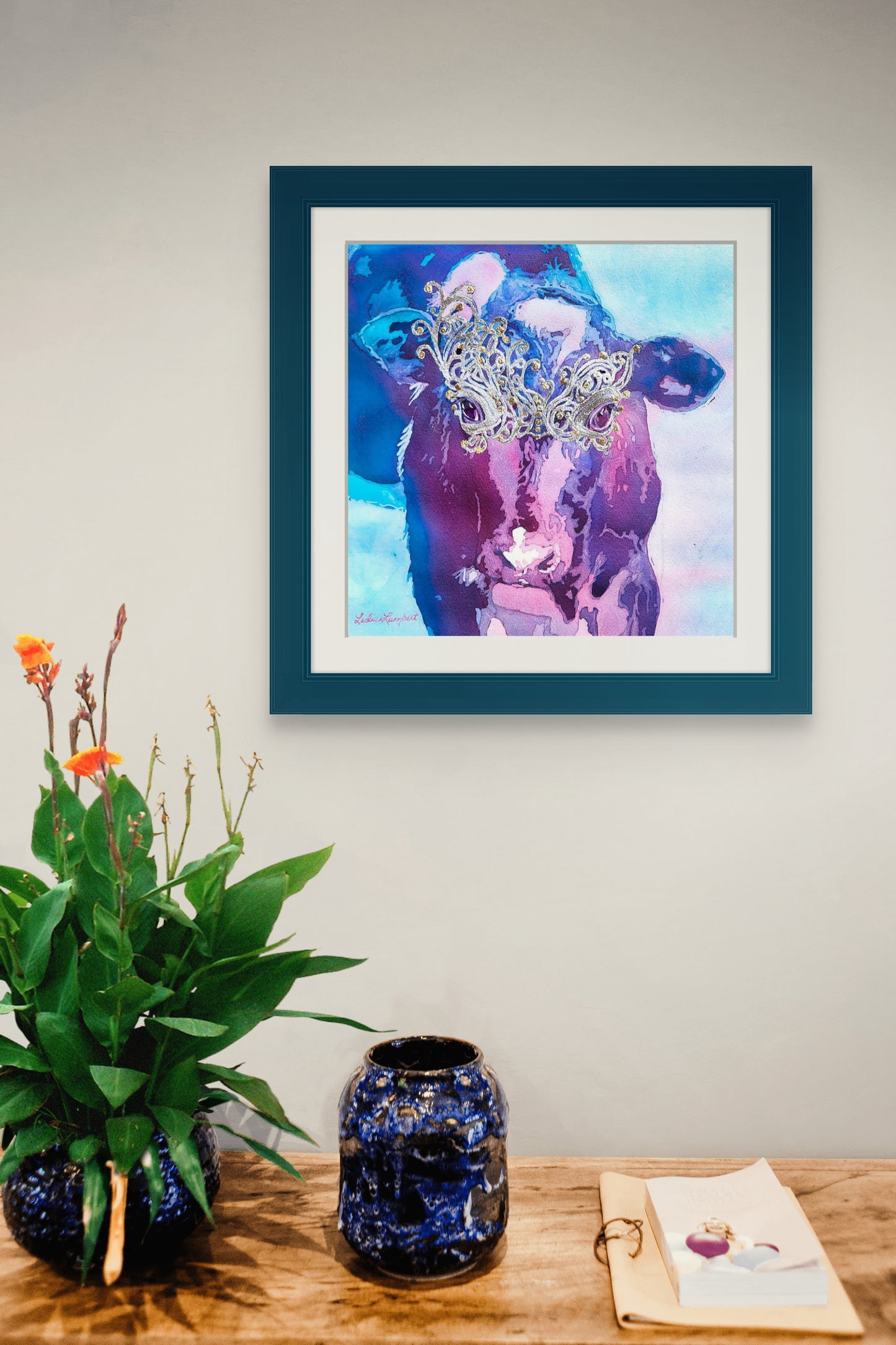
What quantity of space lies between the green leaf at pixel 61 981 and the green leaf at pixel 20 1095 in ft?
0.21

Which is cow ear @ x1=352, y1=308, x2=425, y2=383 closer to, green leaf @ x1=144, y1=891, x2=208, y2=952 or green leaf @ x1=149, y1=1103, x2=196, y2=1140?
green leaf @ x1=144, y1=891, x2=208, y2=952

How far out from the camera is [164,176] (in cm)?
114

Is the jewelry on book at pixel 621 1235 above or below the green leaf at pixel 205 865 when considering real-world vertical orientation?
below

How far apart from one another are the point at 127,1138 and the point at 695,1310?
512 mm

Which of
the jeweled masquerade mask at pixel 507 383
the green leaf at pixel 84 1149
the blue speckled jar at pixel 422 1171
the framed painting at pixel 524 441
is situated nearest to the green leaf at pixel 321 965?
the blue speckled jar at pixel 422 1171

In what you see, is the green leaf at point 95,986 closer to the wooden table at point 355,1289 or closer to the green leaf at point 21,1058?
the green leaf at point 21,1058

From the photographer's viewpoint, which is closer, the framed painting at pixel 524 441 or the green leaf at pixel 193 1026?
the green leaf at pixel 193 1026

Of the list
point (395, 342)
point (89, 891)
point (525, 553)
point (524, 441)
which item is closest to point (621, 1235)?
point (89, 891)

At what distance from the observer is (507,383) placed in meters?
1.14

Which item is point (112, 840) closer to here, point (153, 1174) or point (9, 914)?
point (9, 914)

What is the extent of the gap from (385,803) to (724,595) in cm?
49

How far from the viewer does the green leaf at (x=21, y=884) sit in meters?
0.87

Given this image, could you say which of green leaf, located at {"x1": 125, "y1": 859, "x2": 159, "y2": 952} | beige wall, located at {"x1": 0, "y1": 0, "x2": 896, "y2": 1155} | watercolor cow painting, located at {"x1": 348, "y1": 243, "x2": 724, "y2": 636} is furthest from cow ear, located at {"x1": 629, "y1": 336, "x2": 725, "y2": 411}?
green leaf, located at {"x1": 125, "y1": 859, "x2": 159, "y2": 952}

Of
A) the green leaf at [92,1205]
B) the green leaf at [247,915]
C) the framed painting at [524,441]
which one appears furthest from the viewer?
the framed painting at [524,441]
